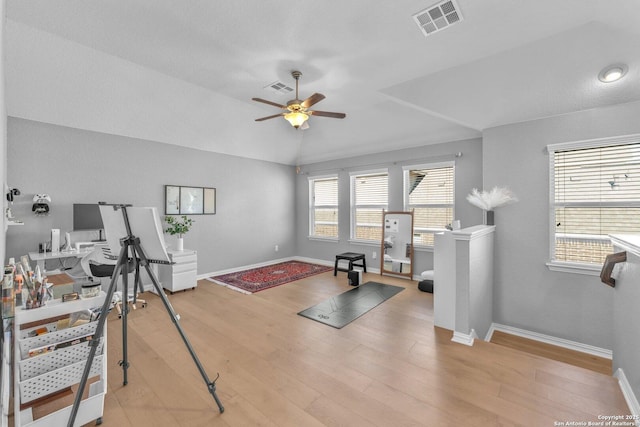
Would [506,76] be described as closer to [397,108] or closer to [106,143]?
[397,108]

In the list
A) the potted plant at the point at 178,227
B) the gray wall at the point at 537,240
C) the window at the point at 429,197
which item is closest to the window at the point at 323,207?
the window at the point at 429,197

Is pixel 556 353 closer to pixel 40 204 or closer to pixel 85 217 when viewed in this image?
pixel 85 217

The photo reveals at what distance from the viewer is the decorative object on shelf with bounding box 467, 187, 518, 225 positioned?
3.65 meters

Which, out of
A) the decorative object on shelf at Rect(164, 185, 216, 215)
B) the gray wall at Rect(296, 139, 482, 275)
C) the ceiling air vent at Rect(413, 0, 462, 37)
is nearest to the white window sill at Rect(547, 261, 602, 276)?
the gray wall at Rect(296, 139, 482, 275)

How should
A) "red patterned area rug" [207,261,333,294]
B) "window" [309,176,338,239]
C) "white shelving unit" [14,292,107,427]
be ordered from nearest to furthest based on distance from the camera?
"white shelving unit" [14,292,107,427] → "red patterned area rug" [207,261,333,294] → "window" [309,176,338,239]

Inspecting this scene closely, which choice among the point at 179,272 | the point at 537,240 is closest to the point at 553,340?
the point at 537,240

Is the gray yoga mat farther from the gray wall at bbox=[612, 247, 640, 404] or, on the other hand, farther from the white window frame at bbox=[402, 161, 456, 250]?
the gray wall at bbox=[612, 247, 640, 404]

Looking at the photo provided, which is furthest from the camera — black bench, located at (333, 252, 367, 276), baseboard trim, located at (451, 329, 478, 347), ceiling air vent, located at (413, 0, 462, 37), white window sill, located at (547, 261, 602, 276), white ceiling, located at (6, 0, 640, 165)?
black bench, located at (333, 252, 367, 276)

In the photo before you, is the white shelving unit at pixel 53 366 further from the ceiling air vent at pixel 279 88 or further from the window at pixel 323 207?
the window at pixel 323 207

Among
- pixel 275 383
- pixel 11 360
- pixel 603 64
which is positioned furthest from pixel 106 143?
pixel 603 64

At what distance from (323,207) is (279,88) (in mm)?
3257

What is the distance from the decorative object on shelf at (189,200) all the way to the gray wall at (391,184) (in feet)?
7.89

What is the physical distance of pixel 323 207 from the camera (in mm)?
6707

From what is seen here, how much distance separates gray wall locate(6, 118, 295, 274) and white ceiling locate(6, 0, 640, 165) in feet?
0.97
